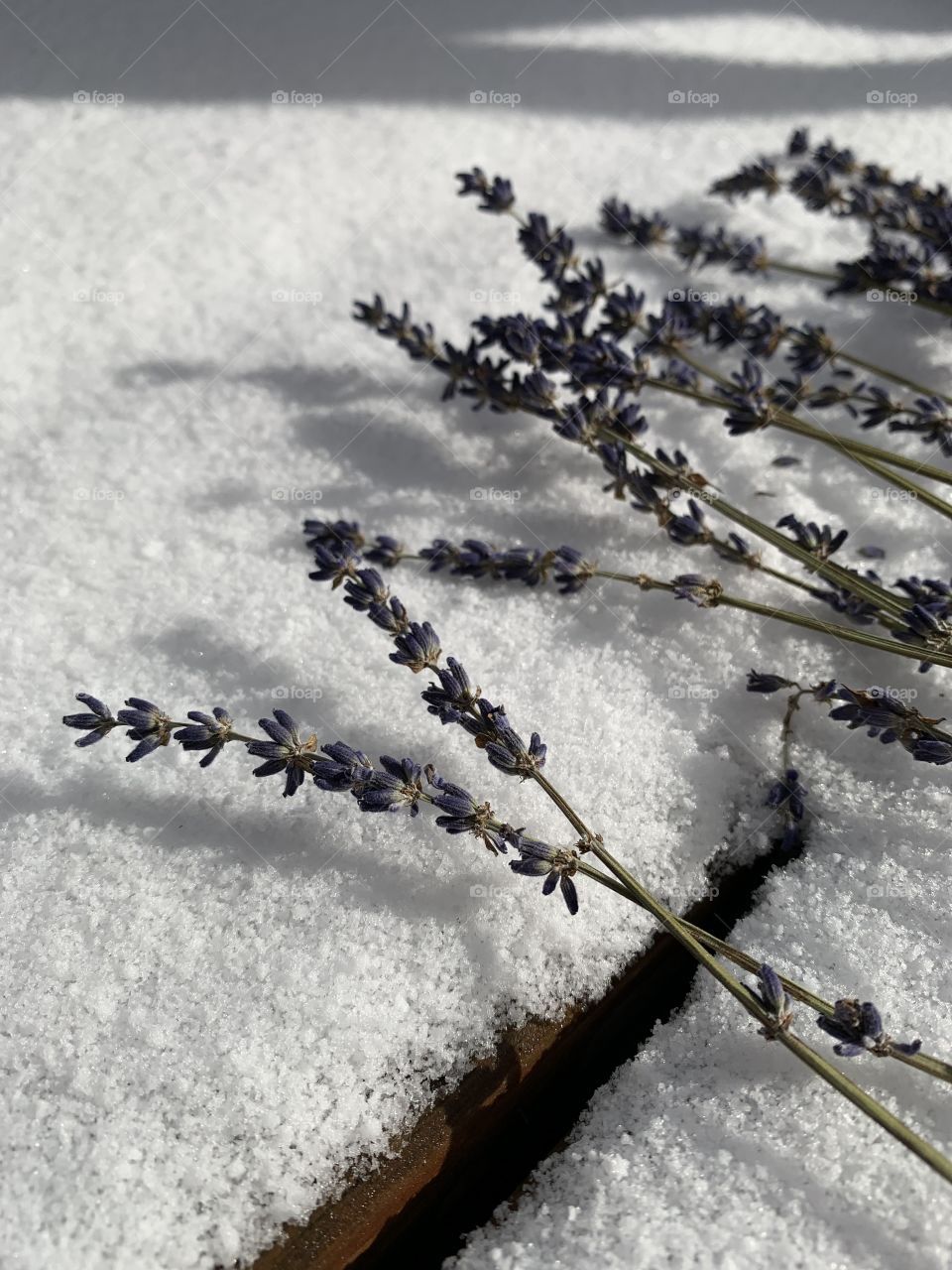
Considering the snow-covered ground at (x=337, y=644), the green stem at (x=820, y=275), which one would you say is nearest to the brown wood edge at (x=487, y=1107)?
the snow-covered ground at (x=337, y=644)

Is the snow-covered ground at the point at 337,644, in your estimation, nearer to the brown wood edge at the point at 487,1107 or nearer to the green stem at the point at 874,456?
the brown wood edge at the point at 487,1107

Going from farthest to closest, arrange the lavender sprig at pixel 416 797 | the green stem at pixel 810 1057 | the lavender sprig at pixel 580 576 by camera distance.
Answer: the lavender sprig at pixel 580 576 → the lavender sprig at pixel 416 797 → the green stem at pixel 810 1057

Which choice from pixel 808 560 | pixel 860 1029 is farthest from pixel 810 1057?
pixel 808 560

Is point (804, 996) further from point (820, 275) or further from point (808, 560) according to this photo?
point (820, 275)

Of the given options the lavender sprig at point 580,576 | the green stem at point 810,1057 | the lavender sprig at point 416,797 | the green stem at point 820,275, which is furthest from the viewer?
the green stem at point 820,275

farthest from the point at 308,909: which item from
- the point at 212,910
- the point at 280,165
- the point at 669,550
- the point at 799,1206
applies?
the point at 280,165

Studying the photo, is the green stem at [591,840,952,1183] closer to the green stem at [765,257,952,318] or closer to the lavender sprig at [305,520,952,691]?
the lavender sprig at [305,520,952,691]
